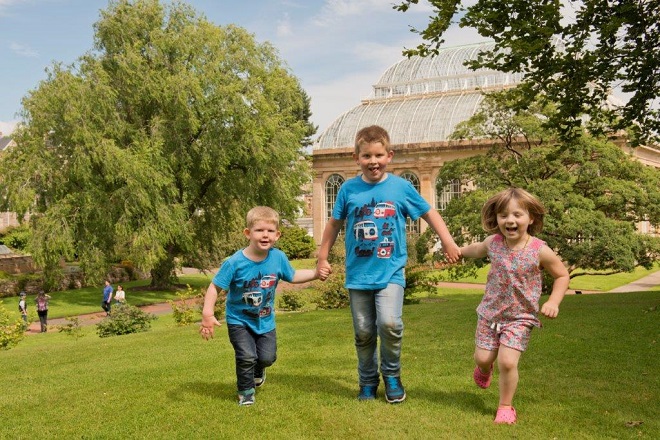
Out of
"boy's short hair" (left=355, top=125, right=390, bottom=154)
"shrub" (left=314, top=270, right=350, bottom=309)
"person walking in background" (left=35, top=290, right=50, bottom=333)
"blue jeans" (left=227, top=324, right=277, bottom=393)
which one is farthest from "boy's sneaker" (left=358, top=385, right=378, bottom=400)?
"person walking in background" (left=35, top=290, right=50, bottom=333)

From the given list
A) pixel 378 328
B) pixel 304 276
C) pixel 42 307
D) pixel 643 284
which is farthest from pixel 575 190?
pixel 42 307

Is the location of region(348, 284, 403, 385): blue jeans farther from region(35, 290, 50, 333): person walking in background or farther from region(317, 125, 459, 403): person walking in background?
region(35, 290, 50, 333): person walking in background

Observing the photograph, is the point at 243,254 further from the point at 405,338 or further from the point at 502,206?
the point at 405,338

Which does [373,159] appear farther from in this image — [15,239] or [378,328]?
[15,239]

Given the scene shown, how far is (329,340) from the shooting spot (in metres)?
8.66

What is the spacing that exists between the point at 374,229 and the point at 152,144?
24.2m

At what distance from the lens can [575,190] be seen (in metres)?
19.2

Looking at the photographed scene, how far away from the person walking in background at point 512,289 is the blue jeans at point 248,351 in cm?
166

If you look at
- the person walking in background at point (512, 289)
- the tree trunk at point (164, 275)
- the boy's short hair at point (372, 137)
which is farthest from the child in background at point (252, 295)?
the tree trunk at point (164, 275)

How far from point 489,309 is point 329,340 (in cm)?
429

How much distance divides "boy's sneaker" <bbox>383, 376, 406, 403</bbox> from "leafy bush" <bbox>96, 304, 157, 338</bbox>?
11.0 meters

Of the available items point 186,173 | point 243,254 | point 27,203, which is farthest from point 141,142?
point 243,254

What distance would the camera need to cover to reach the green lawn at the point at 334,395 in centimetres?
439

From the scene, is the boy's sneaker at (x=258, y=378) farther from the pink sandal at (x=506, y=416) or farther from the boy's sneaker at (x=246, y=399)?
the pink sandal at (x=506, y=416)
